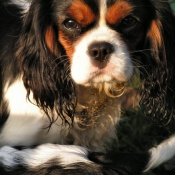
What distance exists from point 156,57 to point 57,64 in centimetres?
55

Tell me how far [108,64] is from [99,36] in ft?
0.54

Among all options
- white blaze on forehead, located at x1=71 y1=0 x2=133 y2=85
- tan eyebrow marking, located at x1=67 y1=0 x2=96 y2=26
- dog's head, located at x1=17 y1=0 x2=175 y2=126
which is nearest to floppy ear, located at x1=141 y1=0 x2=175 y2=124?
dog's head, located at x1=17 y1=0 x2=175 y2=126

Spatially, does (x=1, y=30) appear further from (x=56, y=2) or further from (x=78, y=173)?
(x=78, y=173)

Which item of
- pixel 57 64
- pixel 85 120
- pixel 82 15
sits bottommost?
pixel 85 120

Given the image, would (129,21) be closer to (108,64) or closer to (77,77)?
(108,64)

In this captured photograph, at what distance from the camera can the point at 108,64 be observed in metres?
2.84

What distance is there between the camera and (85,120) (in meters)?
3.43

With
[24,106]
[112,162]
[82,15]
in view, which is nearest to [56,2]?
[82,15]

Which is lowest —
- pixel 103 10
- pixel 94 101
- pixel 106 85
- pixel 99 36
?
pixel 94 101

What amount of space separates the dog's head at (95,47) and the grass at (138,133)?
24.3 inches

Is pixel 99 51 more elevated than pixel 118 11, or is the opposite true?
pixel 118 11

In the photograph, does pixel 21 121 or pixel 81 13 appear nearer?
pixel 81 13

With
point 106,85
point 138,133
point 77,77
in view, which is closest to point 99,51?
point 77,77

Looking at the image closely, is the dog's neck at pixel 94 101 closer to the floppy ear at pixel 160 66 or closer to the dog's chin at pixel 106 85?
the dog's chin at pixel 106 85
